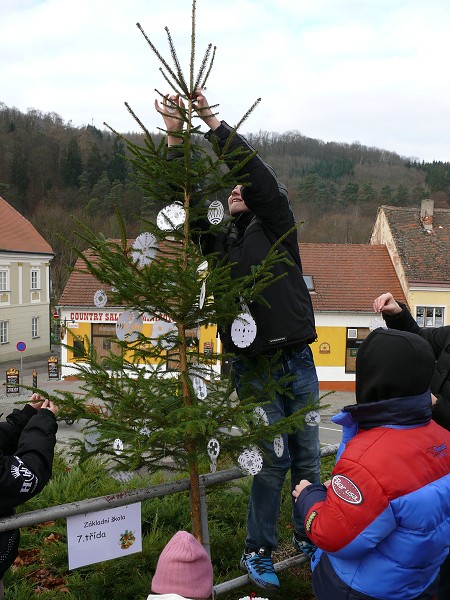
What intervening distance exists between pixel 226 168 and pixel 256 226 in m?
0.34

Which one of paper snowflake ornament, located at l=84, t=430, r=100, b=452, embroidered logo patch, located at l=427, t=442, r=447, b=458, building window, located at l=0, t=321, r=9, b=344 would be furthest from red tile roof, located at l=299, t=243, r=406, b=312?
embroidered logo patch, located at l=427, t=442, r=447, b=458

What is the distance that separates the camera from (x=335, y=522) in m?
2.13

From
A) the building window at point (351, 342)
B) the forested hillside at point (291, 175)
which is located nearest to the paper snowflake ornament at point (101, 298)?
the building window at point (351, 342)

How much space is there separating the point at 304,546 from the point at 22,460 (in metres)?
1.72

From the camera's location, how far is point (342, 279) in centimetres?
2686

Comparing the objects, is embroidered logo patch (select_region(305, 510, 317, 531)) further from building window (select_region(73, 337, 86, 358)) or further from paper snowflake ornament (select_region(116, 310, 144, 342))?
building window (select_region(73, 337, 86, 358))

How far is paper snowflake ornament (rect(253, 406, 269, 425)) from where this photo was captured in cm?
279

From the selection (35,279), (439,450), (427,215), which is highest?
(427,215)

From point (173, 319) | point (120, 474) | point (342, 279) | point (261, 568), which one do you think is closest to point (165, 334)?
point (173, 319)

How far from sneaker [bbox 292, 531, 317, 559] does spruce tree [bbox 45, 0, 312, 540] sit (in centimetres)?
71

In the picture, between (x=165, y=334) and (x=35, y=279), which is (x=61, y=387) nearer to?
(x=165, y=334)

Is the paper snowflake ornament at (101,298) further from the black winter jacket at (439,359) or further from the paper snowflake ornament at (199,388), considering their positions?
the black winter jacket at (439,359)

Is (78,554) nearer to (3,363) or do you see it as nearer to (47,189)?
(3,363)

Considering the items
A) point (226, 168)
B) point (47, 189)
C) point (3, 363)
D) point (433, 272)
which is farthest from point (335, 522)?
point (47, 189)
